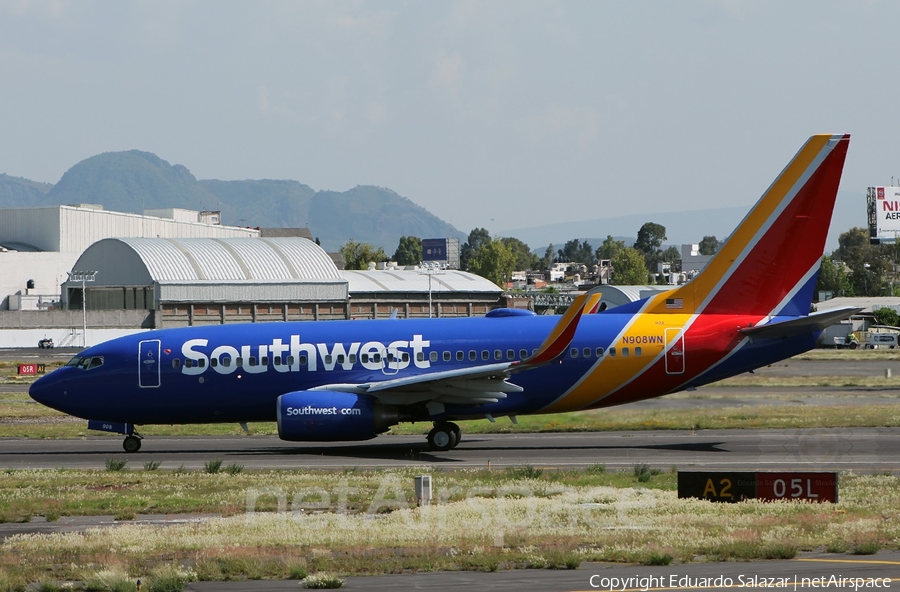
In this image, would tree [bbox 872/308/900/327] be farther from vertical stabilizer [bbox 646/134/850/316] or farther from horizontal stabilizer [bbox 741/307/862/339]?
horizontal stabilizer [bbox 741/307/862/339]

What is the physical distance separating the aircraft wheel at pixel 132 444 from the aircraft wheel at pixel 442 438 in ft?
30.4

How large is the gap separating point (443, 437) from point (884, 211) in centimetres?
12213

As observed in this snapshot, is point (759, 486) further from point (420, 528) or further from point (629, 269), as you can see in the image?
point (629, 269)

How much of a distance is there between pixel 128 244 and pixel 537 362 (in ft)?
287

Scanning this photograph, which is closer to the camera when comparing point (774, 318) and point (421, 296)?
point (774, 318)

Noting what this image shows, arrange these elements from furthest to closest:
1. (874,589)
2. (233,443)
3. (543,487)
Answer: (233,443)
(543,487)
(874,589)

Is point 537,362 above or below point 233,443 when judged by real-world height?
above

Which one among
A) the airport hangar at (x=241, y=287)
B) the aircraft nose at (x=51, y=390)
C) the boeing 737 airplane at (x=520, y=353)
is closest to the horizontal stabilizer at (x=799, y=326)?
the boeing 737 airplane at (x=520, y=353)

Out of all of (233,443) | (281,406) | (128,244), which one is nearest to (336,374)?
(281,406)

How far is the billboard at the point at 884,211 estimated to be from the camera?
138500 mm

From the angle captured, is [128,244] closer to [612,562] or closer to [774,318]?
[774,318]

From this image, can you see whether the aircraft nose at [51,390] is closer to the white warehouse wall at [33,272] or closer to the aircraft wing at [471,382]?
the aircraft wing at [471,382]

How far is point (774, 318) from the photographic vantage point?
31594mm

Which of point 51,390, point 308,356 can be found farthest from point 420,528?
point 51,390
